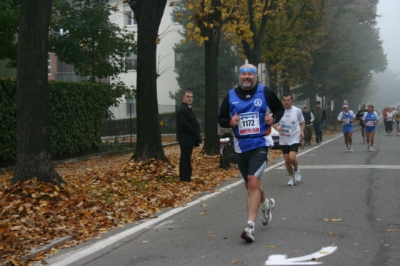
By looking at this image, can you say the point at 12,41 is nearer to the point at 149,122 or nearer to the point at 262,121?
the point at 149,122

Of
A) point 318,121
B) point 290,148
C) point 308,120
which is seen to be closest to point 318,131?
point 318,121

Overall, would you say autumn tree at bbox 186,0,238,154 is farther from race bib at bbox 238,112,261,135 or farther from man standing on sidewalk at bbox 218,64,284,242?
race bib at bbox 238,112,261,135

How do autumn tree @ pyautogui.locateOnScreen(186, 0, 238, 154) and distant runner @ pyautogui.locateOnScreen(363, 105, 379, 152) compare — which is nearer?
autumn tree @ pyautogui.locateOnScreen(186, 0, 238, 154)

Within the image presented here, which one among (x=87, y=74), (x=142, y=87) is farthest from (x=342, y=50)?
(x=142, y=87)

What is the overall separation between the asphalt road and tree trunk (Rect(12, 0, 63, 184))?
7.37ft

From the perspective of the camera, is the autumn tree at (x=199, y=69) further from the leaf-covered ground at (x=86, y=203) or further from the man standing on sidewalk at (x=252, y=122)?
the man standing on sidewalk at (x=252, y=122)

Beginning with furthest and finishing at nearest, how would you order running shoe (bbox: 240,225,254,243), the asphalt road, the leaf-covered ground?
1. the leaf-covered ground
2. running shoe (bbox: 240,225,254,243)
3. the asphalt road

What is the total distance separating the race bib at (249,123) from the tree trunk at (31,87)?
157 inches

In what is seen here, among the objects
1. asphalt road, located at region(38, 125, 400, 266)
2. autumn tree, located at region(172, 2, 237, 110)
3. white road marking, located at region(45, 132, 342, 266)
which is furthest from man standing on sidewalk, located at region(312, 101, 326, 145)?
white road marking, located at region(45, 132, 342, 266)

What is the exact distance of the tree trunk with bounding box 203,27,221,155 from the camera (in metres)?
21.3

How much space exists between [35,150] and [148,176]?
164 inches

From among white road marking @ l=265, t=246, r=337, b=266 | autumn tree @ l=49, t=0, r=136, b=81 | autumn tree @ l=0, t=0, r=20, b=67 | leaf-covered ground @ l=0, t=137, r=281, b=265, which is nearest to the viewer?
white road marking @ l=265, t=246, r=337, b=266

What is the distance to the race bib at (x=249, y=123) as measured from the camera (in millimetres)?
7914

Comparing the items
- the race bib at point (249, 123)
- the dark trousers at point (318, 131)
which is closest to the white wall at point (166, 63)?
the dark trousers at point (318, 131)
